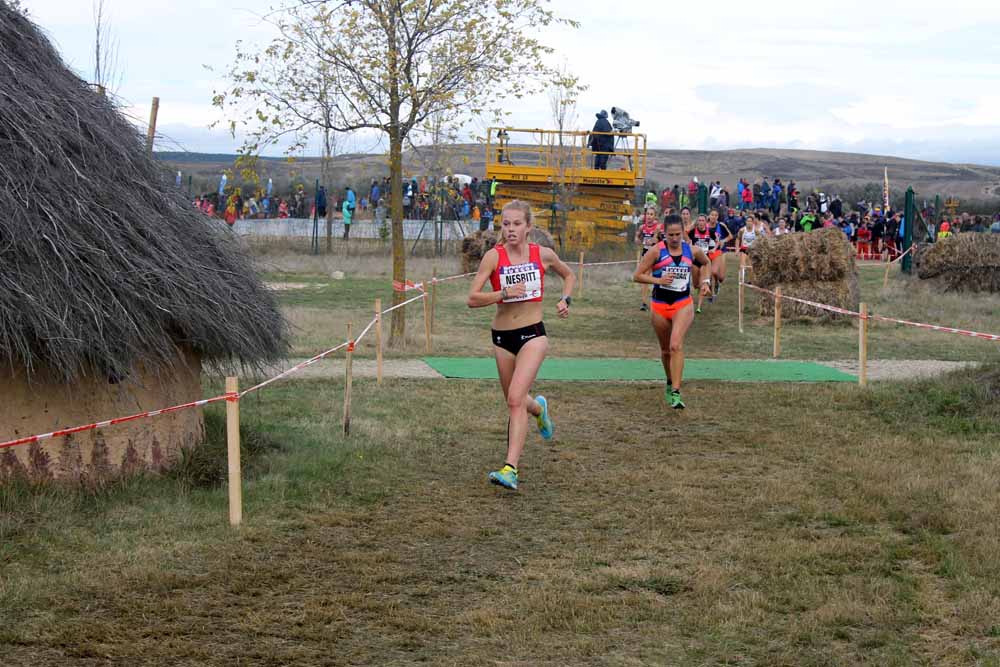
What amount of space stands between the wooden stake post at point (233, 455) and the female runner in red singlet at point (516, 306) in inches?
75.8

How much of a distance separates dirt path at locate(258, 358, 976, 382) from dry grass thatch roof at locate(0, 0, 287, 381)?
4.76 meters

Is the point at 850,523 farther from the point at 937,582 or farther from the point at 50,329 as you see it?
the point at 50,329

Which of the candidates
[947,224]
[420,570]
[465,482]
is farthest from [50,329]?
[947,224]

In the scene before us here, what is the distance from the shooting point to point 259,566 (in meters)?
6.44

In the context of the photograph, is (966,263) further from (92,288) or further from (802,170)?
(802,170)

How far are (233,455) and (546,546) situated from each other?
1905 mm

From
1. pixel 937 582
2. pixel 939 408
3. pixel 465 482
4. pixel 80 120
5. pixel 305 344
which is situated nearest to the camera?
pixel 937 582

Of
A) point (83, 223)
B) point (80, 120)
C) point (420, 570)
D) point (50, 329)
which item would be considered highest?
point (80, 120)

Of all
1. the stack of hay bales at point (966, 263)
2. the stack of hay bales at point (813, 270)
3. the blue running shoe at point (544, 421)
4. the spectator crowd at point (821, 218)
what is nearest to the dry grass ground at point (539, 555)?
the blue running shoe at point (544, 421)

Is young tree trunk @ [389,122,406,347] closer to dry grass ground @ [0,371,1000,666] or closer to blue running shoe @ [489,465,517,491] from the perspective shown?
dry grass ground @ [0,371,1000,666]

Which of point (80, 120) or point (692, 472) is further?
point (692, 472)

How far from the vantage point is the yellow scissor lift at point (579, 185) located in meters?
33.5

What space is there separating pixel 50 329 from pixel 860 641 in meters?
4.64

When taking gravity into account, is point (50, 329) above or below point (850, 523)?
above
